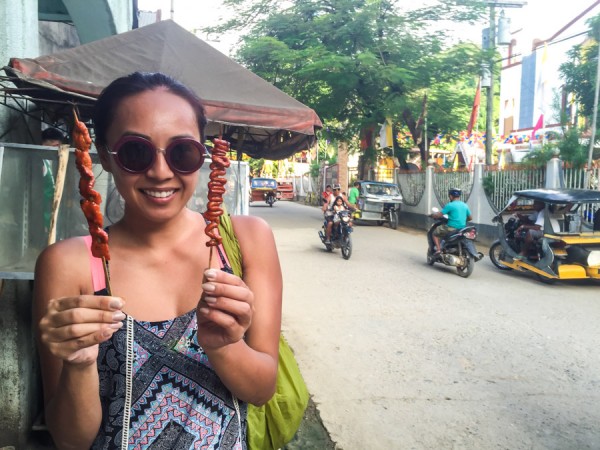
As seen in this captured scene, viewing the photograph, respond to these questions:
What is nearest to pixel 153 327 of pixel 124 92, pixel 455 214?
pixel 124 92

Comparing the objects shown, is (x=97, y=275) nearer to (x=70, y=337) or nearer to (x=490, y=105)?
(x=70, y=337)

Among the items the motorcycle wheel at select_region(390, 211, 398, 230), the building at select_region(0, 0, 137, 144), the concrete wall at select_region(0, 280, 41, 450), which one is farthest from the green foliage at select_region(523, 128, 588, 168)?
the concrete wall at select_region(0, 280, 41, 450)

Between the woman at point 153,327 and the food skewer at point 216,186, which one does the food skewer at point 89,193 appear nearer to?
the woman at point 153,327

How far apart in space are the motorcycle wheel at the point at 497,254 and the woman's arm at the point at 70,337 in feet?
31.7

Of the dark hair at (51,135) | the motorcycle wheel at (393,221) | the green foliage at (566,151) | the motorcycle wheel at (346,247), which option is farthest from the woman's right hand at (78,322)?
the motorcycle wheel at (393,221)

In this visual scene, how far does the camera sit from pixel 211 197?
3.77 feet

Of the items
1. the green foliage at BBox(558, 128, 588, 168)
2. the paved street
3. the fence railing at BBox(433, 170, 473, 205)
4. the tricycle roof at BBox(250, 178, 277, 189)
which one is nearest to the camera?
the paved street

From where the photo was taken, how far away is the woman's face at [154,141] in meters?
1.15

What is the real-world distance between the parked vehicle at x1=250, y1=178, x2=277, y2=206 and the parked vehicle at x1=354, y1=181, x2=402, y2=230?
13.3 meters

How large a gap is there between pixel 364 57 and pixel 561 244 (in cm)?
954

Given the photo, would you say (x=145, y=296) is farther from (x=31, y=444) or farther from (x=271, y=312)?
(x=31, y=444)

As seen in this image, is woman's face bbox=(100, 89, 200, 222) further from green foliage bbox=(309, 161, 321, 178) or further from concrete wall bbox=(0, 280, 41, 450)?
green foliage bbox=(309, 161, 321, 178)

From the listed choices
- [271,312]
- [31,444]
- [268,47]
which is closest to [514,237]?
[31,444]

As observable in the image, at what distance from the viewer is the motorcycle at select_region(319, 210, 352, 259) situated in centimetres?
1107
